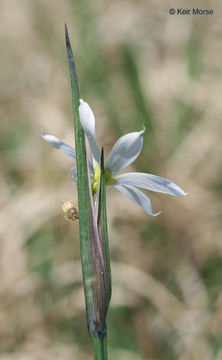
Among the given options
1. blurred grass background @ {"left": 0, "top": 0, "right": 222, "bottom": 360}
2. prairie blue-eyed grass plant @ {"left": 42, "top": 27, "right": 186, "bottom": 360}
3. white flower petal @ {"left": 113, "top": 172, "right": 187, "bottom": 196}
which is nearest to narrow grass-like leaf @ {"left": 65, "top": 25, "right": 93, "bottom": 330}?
prairie blue-eyed grass plant @ {"left": 42, "top": 27, "right": 186, "bottom": 360}

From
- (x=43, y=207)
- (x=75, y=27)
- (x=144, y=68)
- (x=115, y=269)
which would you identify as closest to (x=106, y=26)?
(x=75, y=27)

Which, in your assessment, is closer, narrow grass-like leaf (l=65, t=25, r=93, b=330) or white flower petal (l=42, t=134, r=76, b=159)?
narrow grass-like leaf (l=65, t=25, r=93, b=330)

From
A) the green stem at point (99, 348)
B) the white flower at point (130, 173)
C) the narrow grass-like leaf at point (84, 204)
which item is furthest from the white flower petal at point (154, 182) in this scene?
the green stem at point (99, 348)

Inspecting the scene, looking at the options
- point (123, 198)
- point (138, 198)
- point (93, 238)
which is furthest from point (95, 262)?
point (123, 198)

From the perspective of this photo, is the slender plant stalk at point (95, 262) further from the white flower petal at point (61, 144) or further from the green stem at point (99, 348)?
the white flower petal at point (61, 144)

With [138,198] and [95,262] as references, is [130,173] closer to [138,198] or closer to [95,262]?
[138,198]

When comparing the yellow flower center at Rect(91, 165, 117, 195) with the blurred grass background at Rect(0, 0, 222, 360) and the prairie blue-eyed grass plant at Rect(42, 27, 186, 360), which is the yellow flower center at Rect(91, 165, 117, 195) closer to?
the prairie blue-eyed grass plant at Rect(42, 27, 186, 360)
